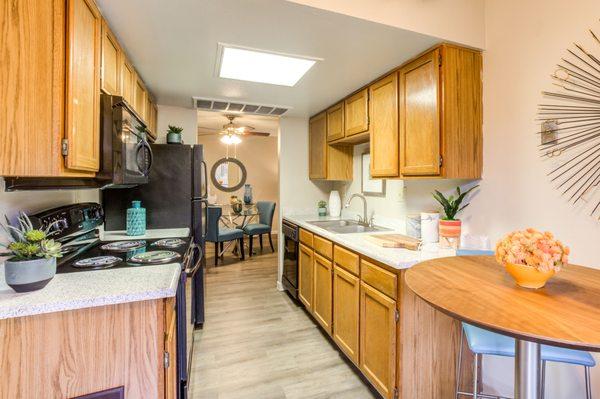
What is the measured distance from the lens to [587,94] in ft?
4.41

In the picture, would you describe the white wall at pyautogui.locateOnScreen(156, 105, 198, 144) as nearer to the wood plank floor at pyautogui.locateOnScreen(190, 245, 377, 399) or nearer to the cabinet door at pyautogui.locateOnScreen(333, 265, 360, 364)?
the wood plank floor at pyautogui.locateOnScreen(190, 245, 377, 399)

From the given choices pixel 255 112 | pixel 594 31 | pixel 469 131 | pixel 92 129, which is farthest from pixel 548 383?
pixel 255 112

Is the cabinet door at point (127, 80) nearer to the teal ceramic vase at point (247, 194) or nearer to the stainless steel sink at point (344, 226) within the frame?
the stainless steel sink at point (344, 226)

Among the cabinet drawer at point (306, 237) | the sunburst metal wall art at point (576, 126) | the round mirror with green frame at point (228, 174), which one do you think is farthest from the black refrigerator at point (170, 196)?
the round mirror with green frame at point (228, 174)

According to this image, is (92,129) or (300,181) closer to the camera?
(92,129)

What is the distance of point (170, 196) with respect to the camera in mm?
2510

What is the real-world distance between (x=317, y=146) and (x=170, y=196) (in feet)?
5.74

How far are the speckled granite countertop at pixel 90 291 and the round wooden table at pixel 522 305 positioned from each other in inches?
38.9

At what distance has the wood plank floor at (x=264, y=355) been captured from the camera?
73.9 inches

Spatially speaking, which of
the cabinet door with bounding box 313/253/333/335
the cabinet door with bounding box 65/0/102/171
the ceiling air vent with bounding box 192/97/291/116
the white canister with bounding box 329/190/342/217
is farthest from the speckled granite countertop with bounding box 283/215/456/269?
the ceiling air vent with bounding box 192/97/291/116

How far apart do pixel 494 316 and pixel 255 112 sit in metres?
3.04

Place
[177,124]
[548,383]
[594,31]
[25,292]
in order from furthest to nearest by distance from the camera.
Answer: [177,124]
[548,383]
[594,31]
[25,292]

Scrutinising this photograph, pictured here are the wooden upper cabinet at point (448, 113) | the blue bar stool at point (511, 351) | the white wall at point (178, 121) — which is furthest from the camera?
the white wall at point (178, 121)

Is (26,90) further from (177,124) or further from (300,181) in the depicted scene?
(300,181)
